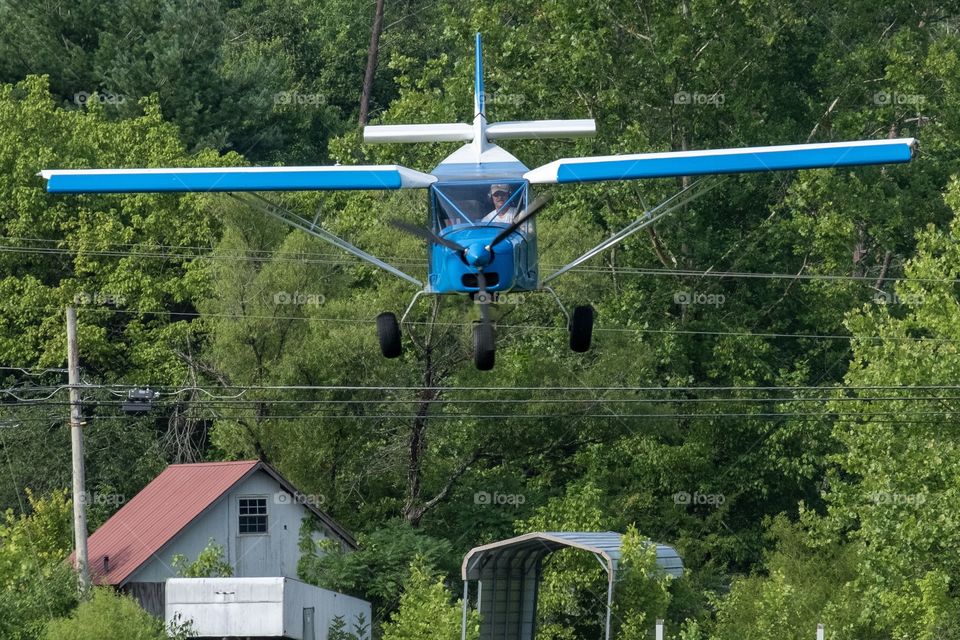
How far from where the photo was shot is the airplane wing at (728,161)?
21.5 m

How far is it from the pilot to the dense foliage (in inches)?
480

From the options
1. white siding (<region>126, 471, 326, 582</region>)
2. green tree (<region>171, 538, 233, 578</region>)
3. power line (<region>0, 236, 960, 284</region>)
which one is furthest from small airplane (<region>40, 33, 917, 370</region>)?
power line (<region>0, 236, 960, 284</region>)

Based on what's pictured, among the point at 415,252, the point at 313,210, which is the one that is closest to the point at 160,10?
the point at 313,210

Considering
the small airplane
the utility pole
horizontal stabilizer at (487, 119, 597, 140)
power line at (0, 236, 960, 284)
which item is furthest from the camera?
power line at (0, 236, 960, 284)

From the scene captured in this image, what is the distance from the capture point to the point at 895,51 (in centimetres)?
4484

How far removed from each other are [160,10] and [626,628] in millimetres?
33025

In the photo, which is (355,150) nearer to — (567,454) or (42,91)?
(42,91)

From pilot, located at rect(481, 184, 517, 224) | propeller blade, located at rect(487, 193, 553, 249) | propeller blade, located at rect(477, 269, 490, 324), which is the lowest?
propeller blade, located at rect(477, 269, 490, 324)

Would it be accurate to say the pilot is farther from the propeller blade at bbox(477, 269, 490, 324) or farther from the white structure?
the white structure

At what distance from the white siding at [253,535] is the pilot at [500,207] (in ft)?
55.7

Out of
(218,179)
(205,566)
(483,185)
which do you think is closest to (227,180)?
(218,179)

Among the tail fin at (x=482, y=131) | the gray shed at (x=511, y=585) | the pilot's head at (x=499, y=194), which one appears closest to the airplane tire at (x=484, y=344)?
the pilot's head at (x=499, y=194)

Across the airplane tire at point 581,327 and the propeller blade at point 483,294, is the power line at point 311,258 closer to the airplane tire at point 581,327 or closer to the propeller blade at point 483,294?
the airplane tire at point 581,327

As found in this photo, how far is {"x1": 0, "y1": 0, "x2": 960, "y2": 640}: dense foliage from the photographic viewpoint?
3328 centimetres
